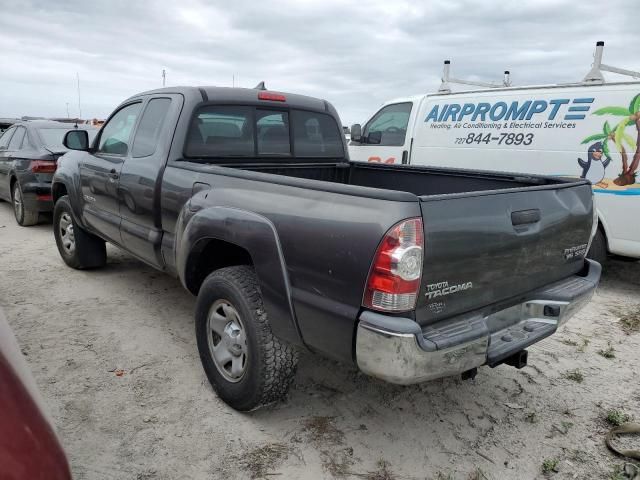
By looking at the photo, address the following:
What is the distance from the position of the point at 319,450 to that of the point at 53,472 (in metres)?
1.84

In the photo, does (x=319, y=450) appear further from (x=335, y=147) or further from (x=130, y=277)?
(x=130, y=277)

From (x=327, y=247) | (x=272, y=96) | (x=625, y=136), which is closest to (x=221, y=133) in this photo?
(x=272, y=96)

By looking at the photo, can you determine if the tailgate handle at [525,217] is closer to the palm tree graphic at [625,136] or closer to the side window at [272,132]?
the side window at [272,132]

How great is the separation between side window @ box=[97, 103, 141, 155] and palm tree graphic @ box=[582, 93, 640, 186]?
4472 millimetres

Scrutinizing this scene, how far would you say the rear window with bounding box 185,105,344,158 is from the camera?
3719mm

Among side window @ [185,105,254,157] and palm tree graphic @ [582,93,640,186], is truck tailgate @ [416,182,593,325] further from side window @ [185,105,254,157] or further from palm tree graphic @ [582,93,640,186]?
palm tree graphic @ [582,93,640,186]

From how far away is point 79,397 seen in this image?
307cm

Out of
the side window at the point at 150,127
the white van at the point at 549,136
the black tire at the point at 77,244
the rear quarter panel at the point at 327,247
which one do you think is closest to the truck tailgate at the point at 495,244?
the rear quarter panel at the point at 327,247

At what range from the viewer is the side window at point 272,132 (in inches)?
160

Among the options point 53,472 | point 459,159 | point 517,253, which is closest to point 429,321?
point 517,253

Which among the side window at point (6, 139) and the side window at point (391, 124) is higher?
the side window at point (391, 124)

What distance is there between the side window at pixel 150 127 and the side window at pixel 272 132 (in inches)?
28.3

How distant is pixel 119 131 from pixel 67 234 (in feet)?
5.30

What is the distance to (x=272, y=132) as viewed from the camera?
163 inches
